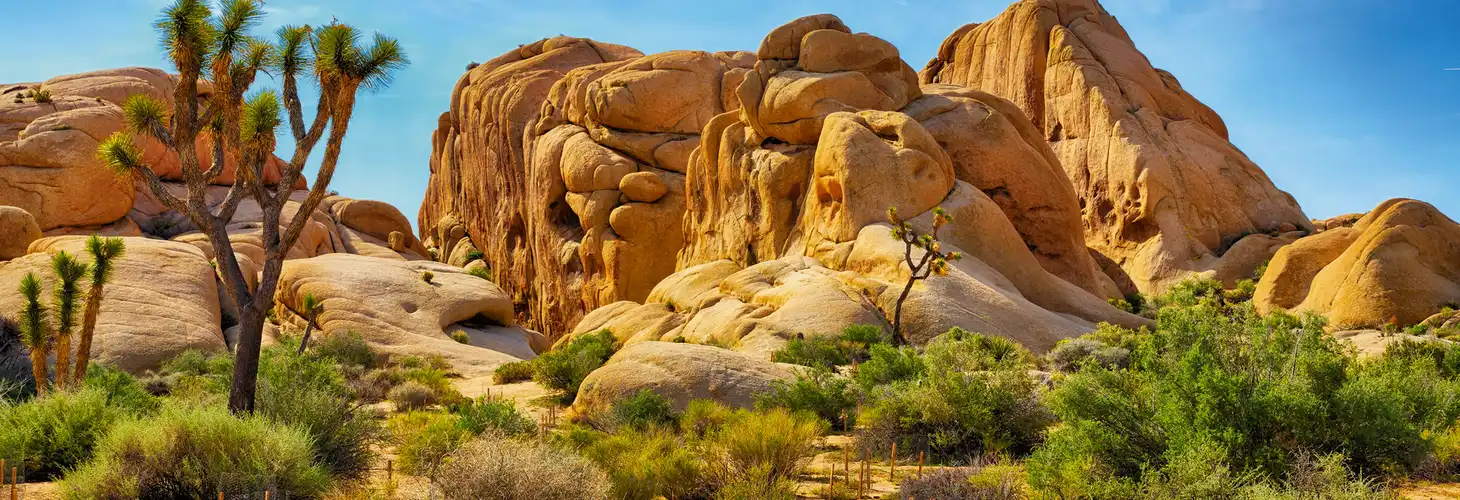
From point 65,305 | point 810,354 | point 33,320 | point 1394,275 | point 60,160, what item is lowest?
point 810,354

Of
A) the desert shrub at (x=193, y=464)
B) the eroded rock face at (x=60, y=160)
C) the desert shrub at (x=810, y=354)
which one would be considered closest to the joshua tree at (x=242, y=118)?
the desert shrub at (x=193, y=464)

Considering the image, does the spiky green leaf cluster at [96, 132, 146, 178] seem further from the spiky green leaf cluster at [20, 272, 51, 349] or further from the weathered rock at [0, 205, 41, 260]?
the weathered rock at [0, 205, 41, 260]

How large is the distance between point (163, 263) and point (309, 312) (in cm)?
401

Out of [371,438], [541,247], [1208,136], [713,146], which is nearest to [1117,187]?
[1208,136]

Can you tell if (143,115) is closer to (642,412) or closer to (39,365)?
(39,365)

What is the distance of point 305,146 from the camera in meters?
12.8

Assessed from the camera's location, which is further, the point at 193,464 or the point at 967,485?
the point at 193,464

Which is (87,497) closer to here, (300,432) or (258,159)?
(300,432)

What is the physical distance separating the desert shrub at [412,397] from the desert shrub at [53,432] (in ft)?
18.8

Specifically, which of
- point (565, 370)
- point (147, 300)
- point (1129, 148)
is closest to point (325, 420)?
point (565, 370)

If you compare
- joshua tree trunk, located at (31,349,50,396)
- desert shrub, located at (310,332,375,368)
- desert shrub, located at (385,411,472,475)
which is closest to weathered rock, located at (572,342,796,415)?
desert shrub, located at (385,411,472,475)

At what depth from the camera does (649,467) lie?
892 cm

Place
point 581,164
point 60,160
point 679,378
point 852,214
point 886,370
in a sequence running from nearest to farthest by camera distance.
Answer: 1. point 679,378
2. point 886,370
3. point 852,214
4. point 60,160
5. point 581,164

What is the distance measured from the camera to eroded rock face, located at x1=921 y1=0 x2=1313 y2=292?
133 ft
